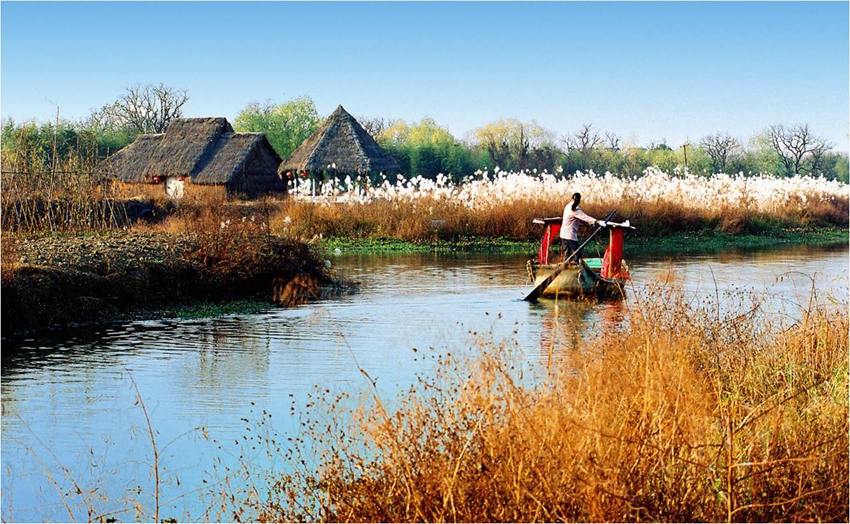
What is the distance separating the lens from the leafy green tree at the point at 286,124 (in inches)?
2623

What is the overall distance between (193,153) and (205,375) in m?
33.3

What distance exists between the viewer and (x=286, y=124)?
68.2 m

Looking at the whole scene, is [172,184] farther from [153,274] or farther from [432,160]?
[153,274]

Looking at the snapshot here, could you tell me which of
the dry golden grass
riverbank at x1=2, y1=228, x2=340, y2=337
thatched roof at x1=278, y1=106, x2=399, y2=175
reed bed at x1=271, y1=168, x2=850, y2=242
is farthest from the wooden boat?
thatched roof at x1=278, y1=106, x2=399, y2=175

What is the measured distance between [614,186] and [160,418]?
24.2 metres

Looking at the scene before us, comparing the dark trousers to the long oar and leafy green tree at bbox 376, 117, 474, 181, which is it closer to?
the long oar

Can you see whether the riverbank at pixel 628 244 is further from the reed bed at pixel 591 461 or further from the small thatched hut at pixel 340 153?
the reed bed at pixel 591 461

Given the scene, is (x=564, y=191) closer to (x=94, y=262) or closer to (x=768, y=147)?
(x=94, y=262)

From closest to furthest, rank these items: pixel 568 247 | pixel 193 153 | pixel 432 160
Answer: pixel 568 247 < pixel 193 153 < pixel 432 160

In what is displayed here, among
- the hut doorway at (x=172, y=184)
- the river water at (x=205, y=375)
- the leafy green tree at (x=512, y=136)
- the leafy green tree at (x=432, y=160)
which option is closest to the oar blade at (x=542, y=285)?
the river water at (x=205, y=375)

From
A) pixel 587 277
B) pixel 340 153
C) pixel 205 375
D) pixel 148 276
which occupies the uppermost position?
pixel 340 153

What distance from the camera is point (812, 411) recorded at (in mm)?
6816

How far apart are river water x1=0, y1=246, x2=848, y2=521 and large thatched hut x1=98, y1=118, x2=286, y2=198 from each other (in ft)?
75.8

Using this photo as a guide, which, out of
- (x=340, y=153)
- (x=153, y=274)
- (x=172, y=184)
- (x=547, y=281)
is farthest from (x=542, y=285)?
(x=172, y=184)
